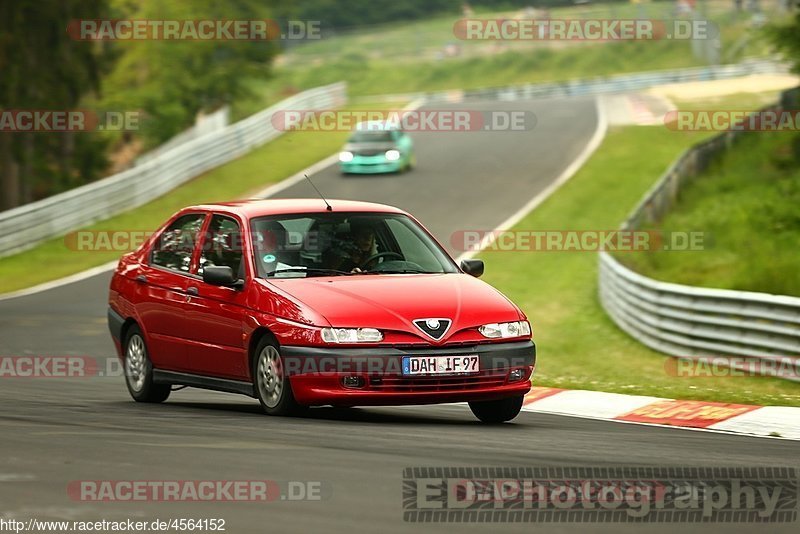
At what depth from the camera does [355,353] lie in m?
9.40

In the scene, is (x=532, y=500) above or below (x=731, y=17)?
below

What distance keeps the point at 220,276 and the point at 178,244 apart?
1.36m

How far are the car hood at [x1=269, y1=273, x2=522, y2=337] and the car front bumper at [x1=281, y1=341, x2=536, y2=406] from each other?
169 millimetres

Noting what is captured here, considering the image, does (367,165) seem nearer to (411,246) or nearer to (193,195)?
(193,195)

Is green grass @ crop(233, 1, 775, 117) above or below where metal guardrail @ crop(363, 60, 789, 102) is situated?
above

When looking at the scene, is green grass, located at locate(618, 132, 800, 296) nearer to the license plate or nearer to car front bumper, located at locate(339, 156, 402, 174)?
car front bumper, located at locate(339, 156, 402, 174)

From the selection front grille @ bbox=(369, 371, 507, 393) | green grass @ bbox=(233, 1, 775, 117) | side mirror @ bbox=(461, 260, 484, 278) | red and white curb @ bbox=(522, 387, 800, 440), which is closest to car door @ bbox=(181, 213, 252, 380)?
front grille @ bbox=(369, 371, 507, 393)

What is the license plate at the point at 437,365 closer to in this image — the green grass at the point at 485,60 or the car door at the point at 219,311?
the car door at the point at 219,311

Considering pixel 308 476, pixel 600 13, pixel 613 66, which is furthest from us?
pixel 600 13

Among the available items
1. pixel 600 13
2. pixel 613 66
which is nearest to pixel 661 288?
pixel 613 66

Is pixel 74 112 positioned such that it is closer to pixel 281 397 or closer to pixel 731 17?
pixel 281 397

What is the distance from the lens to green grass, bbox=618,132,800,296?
65.7 feet

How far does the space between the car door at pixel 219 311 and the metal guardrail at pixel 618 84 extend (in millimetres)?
48172

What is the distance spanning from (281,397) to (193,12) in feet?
141
